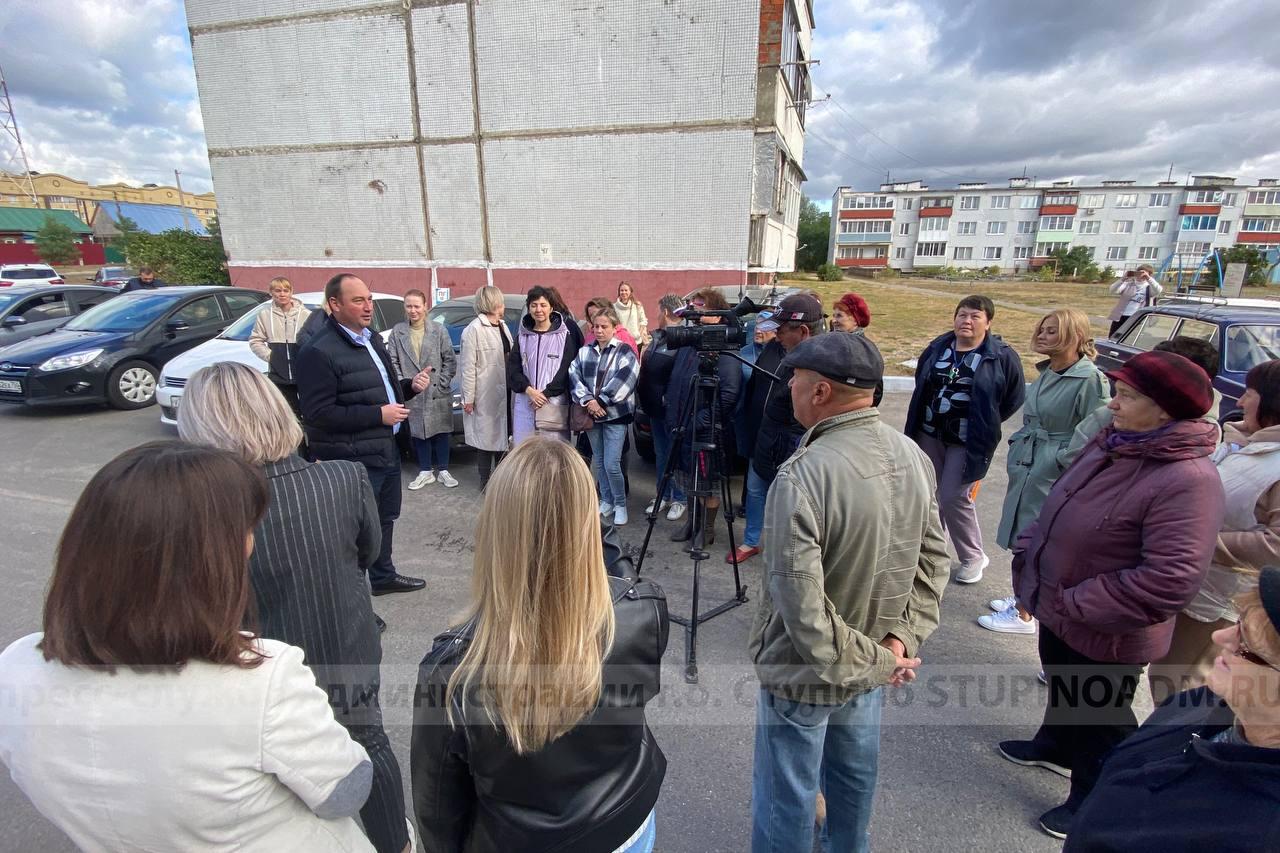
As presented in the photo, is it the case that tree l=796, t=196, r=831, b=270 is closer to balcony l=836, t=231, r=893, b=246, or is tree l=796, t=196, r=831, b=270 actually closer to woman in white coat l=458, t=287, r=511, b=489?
balcony l=836, t=231, r=893, b=246

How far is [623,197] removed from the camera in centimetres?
1280

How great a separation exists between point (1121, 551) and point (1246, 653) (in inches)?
42.0

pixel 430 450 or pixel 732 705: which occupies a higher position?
pixel 430 450

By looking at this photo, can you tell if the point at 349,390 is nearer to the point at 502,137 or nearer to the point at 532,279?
the point at 532,279

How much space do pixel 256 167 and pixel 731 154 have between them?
12174 mm

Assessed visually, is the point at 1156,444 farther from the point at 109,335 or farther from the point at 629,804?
the point at 109,335

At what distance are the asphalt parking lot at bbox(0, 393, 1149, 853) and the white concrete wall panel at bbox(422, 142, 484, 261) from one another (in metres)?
10.4

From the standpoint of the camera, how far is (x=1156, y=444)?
5.92 ft

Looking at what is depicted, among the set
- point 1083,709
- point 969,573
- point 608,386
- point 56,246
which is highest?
point 56,246

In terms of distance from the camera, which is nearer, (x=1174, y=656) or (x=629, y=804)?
(x=629, y=804)

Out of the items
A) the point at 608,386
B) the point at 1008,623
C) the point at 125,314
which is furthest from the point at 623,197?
the point at 1008,623

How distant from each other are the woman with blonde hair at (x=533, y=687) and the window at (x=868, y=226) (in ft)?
226

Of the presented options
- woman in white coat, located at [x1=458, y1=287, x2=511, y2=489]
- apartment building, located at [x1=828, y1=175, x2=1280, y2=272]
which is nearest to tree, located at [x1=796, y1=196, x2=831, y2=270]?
apartment building, located at [x1=828, y1=175, x2=1280, y2=272]

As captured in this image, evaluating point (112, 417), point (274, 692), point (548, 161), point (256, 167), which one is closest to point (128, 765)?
point (274, 692)
